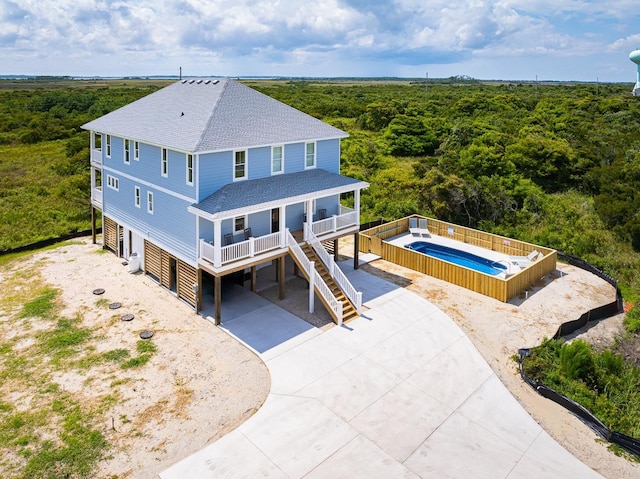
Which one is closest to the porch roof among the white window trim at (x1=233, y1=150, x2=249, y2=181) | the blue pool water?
the white window trim at (x1=233, y1=150, x2=249, y2=181)

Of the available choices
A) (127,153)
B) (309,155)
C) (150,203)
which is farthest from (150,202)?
(309,155)

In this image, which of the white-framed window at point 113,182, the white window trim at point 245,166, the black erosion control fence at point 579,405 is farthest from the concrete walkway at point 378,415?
the white-framed window at point 113,182

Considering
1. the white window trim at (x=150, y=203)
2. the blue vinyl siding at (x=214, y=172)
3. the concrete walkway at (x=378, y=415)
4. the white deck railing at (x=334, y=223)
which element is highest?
the blue vinyl siding at (x=214, y=172)

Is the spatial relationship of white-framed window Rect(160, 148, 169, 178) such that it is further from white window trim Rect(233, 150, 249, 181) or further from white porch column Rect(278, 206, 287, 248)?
white porch column Rect(278, 206, 287, 248)

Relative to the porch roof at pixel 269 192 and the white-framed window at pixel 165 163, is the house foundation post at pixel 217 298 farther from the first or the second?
the white-framed window at pixel 165 163

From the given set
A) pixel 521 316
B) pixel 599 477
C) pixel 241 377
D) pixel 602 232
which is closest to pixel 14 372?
pixel 241 377
